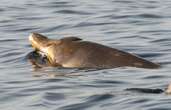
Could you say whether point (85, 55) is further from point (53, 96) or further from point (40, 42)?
point (53, 96)

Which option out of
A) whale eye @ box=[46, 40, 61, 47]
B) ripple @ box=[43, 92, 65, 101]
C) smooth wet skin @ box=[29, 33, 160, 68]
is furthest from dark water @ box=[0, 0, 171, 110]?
whale eye @ box=[46, 40, 61, 47]

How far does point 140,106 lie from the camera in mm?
9523

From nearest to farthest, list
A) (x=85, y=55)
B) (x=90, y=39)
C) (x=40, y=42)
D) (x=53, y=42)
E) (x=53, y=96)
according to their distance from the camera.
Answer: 1. (x=53, y=96)
2. (x=85, y=55)
3. (x=53, y=42)
4. (x=40, y=42)
5. (x=90, y=39)

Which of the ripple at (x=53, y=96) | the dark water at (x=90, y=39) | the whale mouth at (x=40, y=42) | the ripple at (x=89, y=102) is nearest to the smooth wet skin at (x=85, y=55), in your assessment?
the whale mouth at (x=40, y=42)

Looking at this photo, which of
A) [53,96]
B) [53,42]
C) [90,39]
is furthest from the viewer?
[90,39]

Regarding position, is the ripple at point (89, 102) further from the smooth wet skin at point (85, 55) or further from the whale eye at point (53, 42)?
the whale eye at point (53, 42)

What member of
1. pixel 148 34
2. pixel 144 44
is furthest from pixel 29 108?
pixel 148 34

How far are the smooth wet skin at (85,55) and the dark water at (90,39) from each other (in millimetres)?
279

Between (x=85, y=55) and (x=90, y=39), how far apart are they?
2933 mm

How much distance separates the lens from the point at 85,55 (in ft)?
42.3

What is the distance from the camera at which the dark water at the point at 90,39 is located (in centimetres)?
1004

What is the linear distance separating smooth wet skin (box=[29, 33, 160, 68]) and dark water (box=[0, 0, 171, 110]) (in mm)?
279

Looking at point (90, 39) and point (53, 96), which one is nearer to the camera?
point (53, 96)

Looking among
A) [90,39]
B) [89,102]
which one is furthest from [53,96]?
[90,39]
